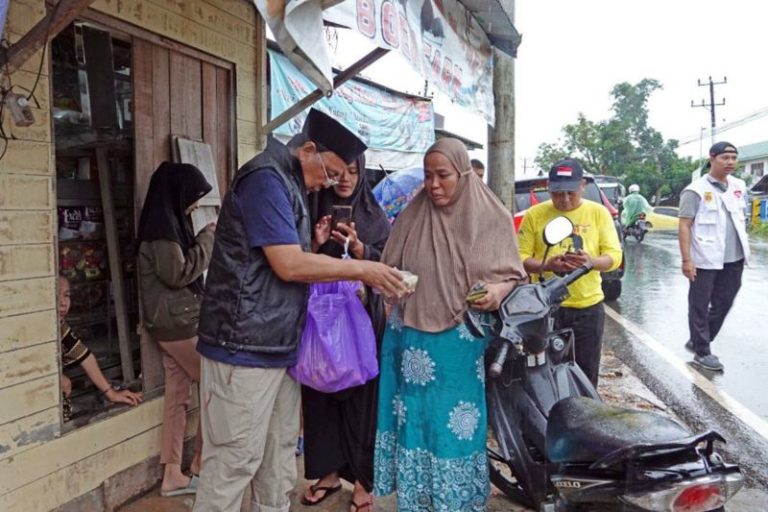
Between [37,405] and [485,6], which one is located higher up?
[485,6]

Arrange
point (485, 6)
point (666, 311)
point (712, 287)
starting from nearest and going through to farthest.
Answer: point (485, 6) < point (712, 287) < point (666, 311)

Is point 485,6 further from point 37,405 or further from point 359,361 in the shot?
point 37,405

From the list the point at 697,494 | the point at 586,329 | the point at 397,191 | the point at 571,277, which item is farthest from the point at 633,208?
the point at 697,494

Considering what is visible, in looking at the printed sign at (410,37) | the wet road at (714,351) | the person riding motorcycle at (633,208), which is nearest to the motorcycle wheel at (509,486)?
the wet road at (714,351)

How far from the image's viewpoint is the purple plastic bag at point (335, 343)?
96.5 inches

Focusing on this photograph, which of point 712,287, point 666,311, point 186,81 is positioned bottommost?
point 666,311

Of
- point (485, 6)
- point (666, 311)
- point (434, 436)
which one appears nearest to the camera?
Result: point (434, 436)

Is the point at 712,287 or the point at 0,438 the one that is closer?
the point at 0,438

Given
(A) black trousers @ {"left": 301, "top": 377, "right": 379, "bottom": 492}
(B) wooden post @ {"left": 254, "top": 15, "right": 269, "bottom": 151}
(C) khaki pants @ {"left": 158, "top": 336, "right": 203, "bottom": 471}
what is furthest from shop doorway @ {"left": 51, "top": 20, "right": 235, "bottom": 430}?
(A) black trousers @ {"left": 301, "top": 377, "right": 379, "bottom": 492}

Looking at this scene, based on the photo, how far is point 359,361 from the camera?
100 inches

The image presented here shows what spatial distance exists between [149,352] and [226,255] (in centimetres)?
132

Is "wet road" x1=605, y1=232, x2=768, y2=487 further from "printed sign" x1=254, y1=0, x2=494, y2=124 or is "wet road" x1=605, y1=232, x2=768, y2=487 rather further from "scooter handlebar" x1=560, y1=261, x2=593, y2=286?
"printed sign" x1=254, y1=0, x2=494, y2=124

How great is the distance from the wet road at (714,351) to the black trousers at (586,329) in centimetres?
105

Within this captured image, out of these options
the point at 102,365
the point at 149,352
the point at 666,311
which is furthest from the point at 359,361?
the point at 666,311
